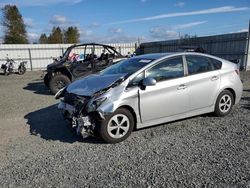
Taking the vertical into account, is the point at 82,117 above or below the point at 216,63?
below

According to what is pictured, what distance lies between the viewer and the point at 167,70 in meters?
5.24

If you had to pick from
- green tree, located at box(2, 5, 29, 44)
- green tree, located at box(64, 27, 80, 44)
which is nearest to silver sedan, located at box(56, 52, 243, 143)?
green tree, located at box(2, 5, 29, 44)

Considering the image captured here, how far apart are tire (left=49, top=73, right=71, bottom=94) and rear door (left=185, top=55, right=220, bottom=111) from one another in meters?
5.99

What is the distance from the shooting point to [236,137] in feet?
15.7

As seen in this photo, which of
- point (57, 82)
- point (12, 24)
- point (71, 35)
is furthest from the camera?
point (71, 35)

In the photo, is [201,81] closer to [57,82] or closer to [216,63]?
[216,63]

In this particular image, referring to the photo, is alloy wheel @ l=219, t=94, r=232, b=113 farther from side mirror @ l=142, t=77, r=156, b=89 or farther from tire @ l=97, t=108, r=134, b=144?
tire @ l=97, t=108, r=134, b=144

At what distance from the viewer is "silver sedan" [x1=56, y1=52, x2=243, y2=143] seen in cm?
457

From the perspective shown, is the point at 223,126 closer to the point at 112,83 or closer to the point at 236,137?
the point at 236,137

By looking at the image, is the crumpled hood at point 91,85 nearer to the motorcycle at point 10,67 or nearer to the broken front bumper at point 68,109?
the broken front bumper at point 68,109

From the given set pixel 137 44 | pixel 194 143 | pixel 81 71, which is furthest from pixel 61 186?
pixel 137 44

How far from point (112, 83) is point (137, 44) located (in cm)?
2210

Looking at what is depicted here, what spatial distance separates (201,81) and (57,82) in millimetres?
6325

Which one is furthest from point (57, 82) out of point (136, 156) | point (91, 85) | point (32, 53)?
point (32, 53)
